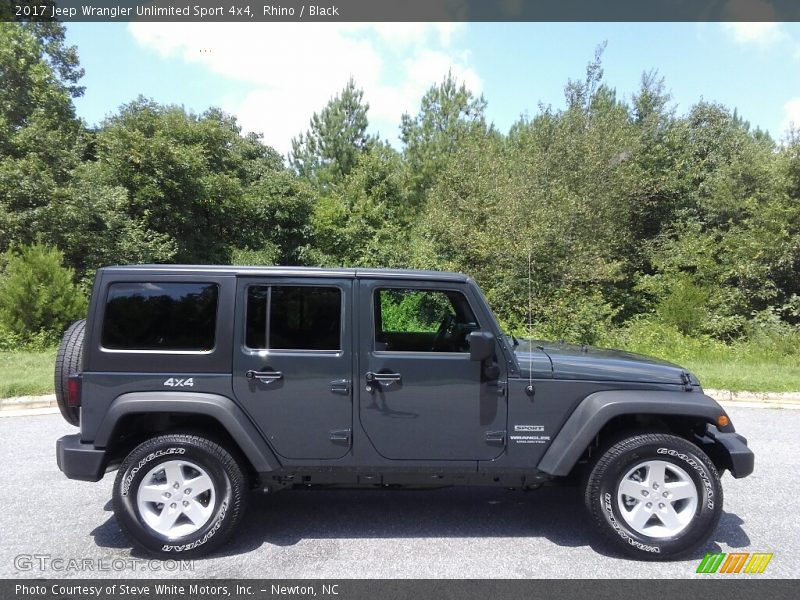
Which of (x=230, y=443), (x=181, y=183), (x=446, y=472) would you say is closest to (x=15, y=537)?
(x=230, y=443)

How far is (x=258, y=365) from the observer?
12.1 feet

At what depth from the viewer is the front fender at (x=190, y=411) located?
3.57m

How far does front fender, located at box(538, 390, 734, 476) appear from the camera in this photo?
3588mm

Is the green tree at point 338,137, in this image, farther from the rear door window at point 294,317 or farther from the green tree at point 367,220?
the rear door window at point 294,317

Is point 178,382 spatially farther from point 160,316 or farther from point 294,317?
point 294,317

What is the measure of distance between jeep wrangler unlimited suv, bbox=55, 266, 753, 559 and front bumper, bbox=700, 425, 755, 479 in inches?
0.5

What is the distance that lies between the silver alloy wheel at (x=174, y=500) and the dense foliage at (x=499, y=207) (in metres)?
9.19

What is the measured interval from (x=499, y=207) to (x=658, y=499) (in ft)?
42.8

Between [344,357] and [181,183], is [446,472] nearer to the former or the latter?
[344,357]

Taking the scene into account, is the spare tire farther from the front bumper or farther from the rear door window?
the front bumper

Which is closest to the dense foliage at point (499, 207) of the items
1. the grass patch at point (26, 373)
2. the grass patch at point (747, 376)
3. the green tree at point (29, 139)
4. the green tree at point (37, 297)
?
the green tree at point (29, 139)

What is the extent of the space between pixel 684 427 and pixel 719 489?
449 mm

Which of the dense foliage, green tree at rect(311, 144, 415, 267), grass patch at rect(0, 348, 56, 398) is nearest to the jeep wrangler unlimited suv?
grass patch at rect(0, 348, 56, 398)
